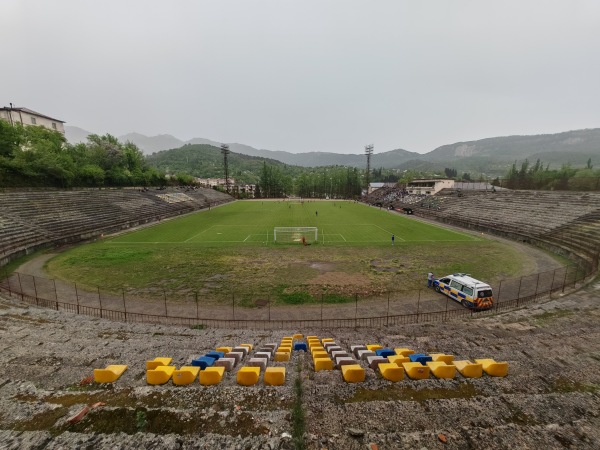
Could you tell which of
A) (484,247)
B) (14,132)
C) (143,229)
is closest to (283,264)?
(484,247)

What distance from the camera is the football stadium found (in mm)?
6121

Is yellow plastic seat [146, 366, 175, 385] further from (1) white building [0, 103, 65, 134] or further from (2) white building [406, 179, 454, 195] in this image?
(1) white building [0, 103, 65, 134]

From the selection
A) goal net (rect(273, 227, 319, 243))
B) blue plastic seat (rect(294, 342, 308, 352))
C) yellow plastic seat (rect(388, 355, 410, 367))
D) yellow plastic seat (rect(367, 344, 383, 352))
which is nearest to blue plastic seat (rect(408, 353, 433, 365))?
yellow plastic seat (rect(388, 355, 410, 367))

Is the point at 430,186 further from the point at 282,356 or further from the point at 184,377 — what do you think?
the point at 184,377

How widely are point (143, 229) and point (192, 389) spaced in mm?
42420

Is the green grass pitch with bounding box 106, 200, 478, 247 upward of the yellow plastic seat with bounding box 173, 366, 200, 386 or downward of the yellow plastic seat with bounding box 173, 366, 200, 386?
downward

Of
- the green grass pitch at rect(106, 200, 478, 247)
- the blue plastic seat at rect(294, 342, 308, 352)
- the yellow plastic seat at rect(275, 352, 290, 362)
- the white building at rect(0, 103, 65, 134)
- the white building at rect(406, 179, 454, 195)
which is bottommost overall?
the green grass pitch at rect(106, 200, 478, 247)

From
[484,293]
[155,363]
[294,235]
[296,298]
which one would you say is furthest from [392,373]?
[294,235]

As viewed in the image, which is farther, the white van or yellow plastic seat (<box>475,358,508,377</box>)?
the white van

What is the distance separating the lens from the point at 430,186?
288ft

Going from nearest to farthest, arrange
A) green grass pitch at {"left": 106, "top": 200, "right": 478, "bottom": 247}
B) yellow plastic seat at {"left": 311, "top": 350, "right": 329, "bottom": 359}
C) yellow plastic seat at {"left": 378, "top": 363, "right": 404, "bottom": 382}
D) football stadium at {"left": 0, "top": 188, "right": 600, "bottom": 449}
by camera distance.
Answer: football stadium at {"left": 0, "top": 188, "right": 600, "bottom": 449}, yellow plastic seat at {"left": 378, "top": 363, "right": 404, "bottom": 382}, yellow plastic seat at {"left": 311, "top": 350, "right": 329, "bottom": 359}, green grass pitch at {"left": 106, "top": 200, "right": 478, "bottom": 247}

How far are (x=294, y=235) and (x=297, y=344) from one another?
28.1m

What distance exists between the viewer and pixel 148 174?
269 ft

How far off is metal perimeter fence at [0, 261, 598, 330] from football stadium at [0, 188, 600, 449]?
5.6 inches
